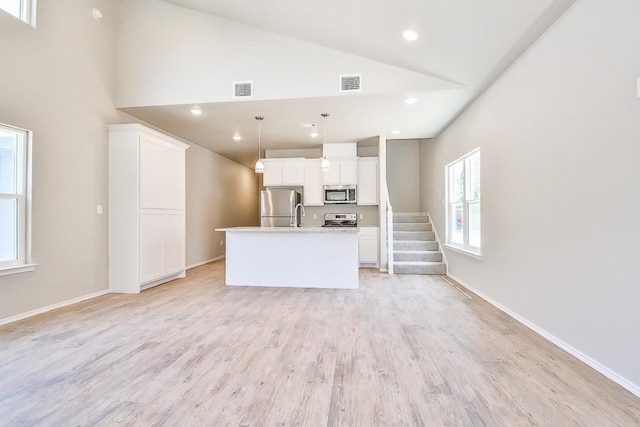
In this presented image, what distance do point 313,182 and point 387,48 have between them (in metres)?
3.67

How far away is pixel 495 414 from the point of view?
173 cm

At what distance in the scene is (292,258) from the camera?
16.2ft

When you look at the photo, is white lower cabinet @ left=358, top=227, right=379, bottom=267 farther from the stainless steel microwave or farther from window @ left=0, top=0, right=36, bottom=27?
window @ left=0, top=0, right=36, bottom=27

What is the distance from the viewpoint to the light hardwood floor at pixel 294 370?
5.68 ft

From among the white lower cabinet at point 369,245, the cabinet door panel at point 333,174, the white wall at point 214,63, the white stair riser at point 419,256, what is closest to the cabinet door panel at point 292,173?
the cabinet door panel at point 333,174

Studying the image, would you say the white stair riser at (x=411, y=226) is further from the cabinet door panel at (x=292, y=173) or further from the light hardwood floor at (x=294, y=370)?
the light hardwood floor at (x=294, y=370)

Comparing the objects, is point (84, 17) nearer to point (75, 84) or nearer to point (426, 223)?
point (75, 84)

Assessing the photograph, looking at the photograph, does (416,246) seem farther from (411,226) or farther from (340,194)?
(340,194)

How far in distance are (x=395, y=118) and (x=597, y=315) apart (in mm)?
3743

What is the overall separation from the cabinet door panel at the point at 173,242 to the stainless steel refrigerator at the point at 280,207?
1898 mm

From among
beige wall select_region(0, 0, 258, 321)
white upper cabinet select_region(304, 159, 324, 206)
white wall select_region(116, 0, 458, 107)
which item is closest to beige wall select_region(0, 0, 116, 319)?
beige wall select_region(0, 0, 258, 321)

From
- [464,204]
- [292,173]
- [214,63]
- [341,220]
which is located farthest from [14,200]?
[464,204]

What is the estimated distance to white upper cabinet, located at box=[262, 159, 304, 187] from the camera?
712 centimetres

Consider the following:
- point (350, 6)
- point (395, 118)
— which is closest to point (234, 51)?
point (350, 6)
